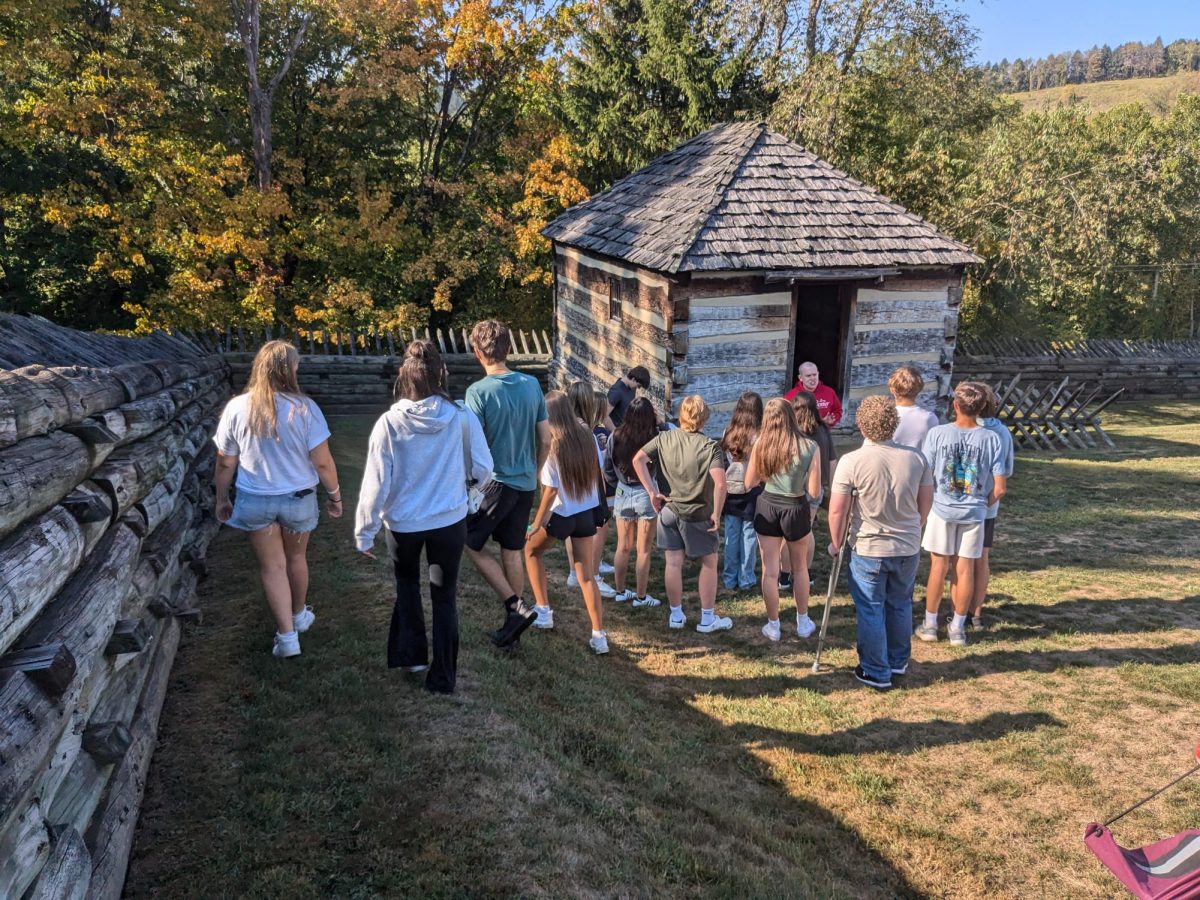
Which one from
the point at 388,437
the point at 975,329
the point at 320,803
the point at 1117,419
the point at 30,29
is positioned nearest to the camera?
the point at 320,803

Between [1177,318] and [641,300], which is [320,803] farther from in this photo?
[1177,318]

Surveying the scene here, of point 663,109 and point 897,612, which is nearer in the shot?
point 897,612

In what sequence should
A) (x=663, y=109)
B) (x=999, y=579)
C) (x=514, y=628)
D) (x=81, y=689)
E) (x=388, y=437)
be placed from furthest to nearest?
(x=663, y=109), (x=999, y=579), (x=514, y=628), (x=388, y=437), (x=81, y=689)

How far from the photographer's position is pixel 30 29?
1802 centimetres

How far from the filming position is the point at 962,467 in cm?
646

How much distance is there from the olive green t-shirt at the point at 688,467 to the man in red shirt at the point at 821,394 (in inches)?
65.6

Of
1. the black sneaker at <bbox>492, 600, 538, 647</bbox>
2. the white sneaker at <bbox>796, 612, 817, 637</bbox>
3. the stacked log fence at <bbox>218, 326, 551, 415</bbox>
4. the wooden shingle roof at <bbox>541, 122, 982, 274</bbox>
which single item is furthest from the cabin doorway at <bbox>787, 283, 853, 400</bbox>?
the black sneaker at <bbox>492, 600, 538, 647</bbox>

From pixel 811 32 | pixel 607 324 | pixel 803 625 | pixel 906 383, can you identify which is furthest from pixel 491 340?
pixel 811 32

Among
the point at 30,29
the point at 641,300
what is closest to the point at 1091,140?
the point at 641,300

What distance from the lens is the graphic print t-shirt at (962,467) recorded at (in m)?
6.38

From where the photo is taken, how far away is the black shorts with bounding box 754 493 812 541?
21.5 feet

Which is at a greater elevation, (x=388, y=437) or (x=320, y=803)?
(x=388, y=437)

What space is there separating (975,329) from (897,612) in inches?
991

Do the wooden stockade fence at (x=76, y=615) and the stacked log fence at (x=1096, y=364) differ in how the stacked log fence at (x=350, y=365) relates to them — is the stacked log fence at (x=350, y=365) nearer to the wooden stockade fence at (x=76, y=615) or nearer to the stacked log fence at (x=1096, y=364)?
the wooden stockade fence at (x=76, y=615)
